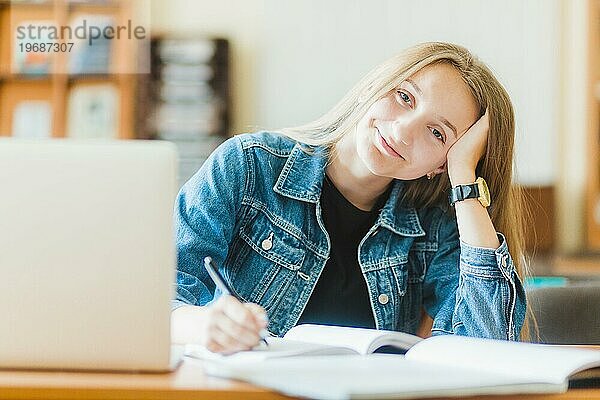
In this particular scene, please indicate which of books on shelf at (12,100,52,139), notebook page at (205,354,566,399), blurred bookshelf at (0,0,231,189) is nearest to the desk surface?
notebook page at (205,354,566,399)

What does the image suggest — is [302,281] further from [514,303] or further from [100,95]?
[100,95]

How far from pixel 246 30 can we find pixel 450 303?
10.3 ft

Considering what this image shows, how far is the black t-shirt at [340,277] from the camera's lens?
1.65m

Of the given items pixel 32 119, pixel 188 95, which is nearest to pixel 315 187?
pixel 188 95

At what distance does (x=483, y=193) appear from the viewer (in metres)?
1.63

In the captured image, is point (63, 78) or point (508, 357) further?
point (63, 78)

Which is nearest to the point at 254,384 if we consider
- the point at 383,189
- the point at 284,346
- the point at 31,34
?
the point at 284,346

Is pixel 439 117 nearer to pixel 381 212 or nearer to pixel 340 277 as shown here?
pixel 381 212

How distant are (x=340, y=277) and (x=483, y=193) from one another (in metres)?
0.28

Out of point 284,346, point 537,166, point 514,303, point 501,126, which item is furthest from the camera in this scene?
point 537,166

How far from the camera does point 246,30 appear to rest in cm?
457

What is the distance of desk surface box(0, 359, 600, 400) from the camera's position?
87cm

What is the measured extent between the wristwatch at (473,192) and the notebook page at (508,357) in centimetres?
47

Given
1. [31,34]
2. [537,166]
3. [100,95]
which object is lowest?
[537,166]
